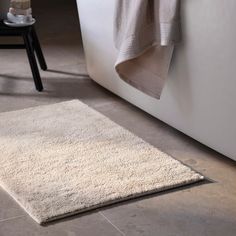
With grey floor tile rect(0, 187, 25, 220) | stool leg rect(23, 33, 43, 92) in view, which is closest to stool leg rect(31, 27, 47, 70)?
stool leg rect(23, 33, 43, 92)

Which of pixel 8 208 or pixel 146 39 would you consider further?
pixel 146 39

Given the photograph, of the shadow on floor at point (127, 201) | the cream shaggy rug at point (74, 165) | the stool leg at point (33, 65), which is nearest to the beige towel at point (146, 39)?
the cream shaggy rug at point (74, 165)

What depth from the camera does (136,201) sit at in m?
1.73

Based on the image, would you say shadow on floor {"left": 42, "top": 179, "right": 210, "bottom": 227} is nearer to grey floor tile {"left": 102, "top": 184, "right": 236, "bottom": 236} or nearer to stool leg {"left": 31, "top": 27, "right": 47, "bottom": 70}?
grey floor tile {"left": 102, "top": 184, "right": 236, "bottom": 236}

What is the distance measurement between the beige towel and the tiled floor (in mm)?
200

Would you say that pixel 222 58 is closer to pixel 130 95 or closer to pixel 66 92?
pixel 130 95

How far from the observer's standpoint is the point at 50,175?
1.85 metres

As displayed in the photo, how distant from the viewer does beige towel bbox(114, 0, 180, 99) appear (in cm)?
194

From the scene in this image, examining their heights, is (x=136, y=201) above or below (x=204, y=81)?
below

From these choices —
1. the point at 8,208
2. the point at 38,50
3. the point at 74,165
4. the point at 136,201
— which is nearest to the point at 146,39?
the point at 74,165

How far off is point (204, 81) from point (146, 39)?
265 millimetres

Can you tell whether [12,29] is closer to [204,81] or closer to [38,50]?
[38,50]

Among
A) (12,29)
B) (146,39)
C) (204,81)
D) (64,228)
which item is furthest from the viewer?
(12,29)

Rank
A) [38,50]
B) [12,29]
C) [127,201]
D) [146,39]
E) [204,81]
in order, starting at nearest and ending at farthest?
[127,201] → [204,81] → [146,39] → [12,29] → [38,50]
